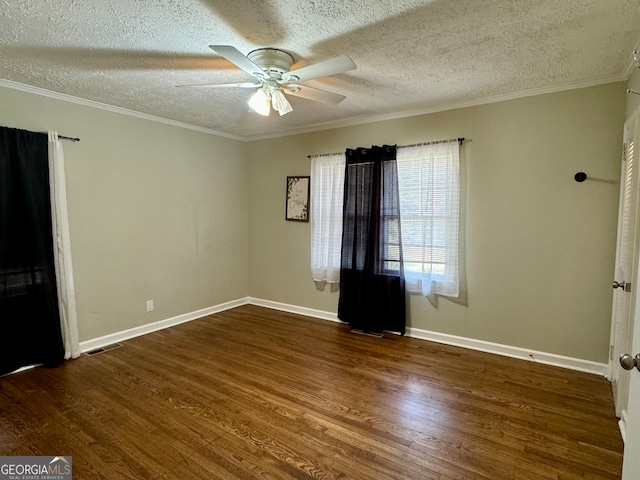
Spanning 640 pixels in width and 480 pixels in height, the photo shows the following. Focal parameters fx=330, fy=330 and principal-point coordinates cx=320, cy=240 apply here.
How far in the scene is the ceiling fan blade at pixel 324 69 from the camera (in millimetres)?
1918

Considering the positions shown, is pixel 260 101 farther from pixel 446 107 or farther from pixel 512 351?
pixel 512 351

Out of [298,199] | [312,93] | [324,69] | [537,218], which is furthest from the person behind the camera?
[298,199]

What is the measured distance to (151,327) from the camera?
150 inches

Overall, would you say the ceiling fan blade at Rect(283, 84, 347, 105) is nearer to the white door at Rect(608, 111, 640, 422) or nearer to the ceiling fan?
the ceiling fan

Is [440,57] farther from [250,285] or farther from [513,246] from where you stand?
[250,285]

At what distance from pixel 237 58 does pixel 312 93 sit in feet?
2.39

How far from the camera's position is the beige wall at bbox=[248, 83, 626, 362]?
108 inches

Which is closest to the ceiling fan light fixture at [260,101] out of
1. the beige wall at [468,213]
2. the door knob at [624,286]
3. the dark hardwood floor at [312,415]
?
the beige wall at [468,213]

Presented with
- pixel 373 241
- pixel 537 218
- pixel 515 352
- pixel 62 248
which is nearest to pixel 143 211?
pixel 62 248

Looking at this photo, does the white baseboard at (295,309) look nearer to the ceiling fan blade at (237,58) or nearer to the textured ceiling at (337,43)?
the textured ceiling at (337,43)

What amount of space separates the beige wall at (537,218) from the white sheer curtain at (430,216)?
133 mm

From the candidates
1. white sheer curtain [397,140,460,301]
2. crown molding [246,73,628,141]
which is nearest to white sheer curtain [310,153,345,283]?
crown molding [246,73,628,141]

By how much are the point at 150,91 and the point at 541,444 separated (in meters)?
3.94

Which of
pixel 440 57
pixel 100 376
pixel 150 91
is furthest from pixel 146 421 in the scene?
pixel 440 57
